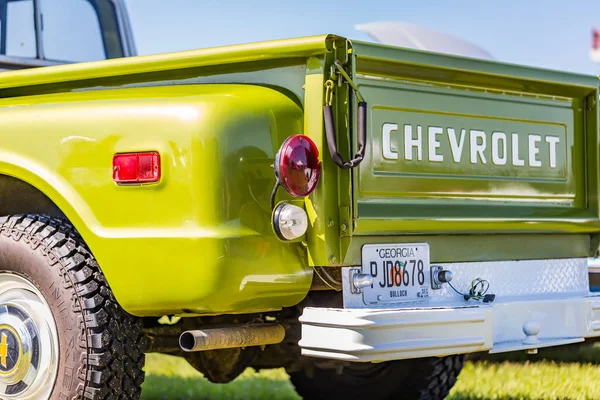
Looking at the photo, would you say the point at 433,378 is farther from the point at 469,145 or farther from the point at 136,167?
the point at 136,167

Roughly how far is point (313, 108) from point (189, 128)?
0.44 m

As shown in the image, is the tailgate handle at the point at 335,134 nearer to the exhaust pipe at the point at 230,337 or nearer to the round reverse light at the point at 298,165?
the round reverse light at the point at 298,165

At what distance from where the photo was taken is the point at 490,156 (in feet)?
14.3

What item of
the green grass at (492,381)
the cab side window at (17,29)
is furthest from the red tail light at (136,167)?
the green grass at (492,381)

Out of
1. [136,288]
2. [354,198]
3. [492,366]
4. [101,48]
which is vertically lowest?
[492,366]

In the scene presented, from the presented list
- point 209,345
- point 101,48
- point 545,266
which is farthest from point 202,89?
point 101,48

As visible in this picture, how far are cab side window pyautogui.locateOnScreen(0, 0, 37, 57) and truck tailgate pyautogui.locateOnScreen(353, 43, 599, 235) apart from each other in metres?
2.47

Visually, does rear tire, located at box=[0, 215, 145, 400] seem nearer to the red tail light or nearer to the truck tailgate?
the red tail light

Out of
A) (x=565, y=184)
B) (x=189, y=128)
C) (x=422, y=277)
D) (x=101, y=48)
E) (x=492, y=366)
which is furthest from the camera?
(x=492, y=366)

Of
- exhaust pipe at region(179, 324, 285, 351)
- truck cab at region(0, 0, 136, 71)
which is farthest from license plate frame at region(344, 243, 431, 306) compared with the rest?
truck cab at region(0, 0, 136, 71)

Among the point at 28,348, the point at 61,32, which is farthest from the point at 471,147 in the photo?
the point at 61,32

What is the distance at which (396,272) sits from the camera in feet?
12.7

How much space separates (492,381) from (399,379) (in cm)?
146

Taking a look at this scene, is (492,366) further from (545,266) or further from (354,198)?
(354,198)
